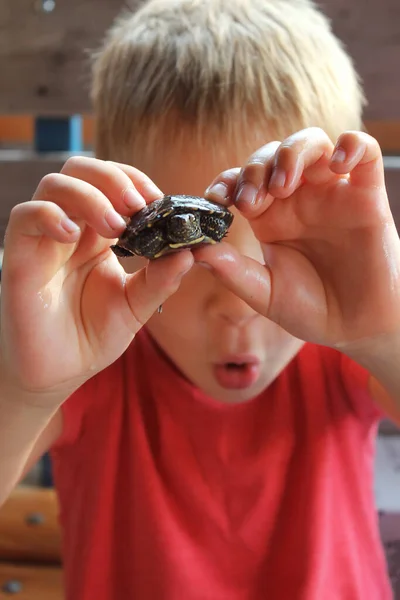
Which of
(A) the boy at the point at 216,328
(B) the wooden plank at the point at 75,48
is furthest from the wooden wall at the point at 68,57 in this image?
(A) the boy at the point at 216,328

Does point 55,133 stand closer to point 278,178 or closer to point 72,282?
point 72,282

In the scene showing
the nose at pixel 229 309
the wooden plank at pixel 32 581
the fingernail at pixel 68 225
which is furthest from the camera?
the wooden plank at pixel 32 581

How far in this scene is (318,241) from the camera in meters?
0.58

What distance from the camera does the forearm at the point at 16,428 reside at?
0.60 m

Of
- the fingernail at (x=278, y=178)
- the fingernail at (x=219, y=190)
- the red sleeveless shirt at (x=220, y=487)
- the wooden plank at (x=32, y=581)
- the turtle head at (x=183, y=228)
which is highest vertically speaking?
the fingernail at (x=278, y=178)

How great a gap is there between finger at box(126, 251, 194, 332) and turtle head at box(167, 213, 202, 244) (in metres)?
0.02

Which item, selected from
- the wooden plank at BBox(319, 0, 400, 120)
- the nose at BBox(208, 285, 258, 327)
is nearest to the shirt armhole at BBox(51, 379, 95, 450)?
the nose at BBox(208, 285, 258, 327)

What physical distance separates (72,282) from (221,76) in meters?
0.31

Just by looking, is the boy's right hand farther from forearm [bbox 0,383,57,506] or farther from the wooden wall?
the wooden wall

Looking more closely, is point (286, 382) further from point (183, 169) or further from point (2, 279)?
point (2, 279)

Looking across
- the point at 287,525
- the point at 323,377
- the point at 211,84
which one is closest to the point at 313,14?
the point at 211,84

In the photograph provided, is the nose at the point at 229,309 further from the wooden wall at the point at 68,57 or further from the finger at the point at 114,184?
the wooden wall at the point at 68,57

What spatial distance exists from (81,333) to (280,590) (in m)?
0.46

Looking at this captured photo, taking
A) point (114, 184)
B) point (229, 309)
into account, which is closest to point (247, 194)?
point (114, 184)
